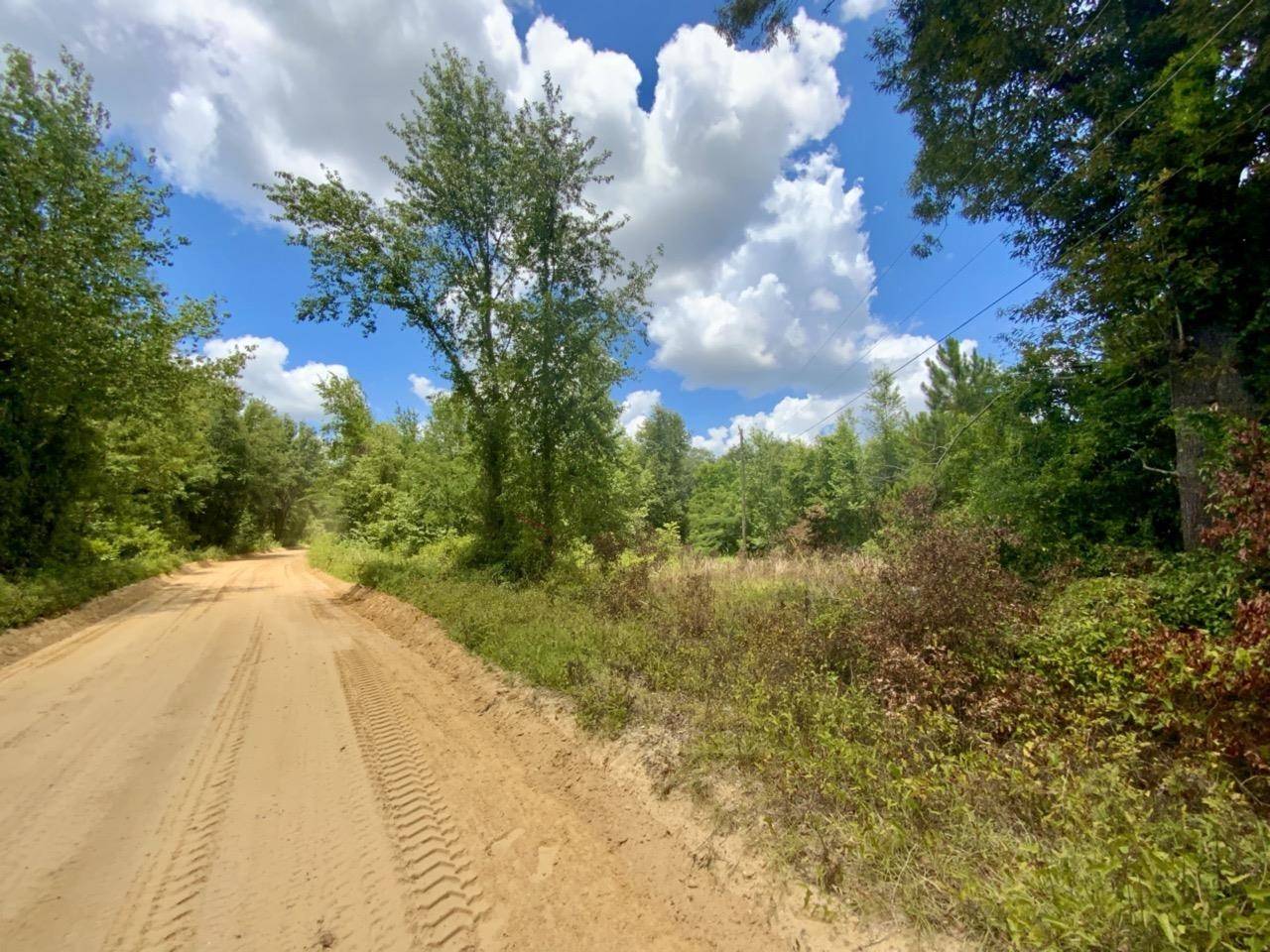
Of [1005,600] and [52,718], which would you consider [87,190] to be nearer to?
[52,718]

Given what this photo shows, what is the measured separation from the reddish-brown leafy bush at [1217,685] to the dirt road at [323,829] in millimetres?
3096

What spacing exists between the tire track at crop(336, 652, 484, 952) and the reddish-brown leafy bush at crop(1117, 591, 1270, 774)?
4.38 metres

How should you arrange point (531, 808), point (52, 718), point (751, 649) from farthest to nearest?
point (751, 649) → point (52, 718) → point (531, 808)

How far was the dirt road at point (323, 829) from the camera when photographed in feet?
8.28

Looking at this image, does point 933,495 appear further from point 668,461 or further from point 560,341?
point 668,461

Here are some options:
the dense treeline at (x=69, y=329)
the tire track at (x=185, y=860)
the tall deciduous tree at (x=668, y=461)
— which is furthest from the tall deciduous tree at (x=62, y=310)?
the tall deciduous tree at (x=668, y=461)

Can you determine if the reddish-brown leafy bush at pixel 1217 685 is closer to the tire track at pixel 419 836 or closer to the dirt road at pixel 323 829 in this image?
the dirt road at pixel 323 829

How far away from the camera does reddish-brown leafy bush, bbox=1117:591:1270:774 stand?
9.92ft

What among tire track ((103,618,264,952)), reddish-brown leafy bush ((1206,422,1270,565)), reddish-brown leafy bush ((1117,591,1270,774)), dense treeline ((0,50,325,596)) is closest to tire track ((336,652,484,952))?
tire track ((103,618,264,952))

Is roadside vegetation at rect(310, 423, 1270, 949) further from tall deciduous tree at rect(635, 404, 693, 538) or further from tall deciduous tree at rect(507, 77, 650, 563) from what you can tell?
tall deciduous tree at rect(635, 404, 693, 538)

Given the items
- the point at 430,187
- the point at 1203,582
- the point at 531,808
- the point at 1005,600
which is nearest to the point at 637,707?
the point at 531,808

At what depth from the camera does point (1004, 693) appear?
3.98 meters

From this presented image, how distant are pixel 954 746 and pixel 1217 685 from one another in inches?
64.0

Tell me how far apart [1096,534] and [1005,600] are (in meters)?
3.43
